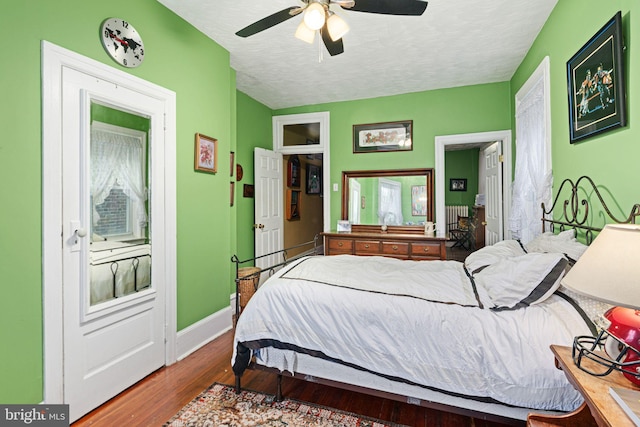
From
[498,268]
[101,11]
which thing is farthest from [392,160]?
[101,11]

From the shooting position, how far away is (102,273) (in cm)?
198

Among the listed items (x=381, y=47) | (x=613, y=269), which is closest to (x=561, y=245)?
(x=613, y=269)

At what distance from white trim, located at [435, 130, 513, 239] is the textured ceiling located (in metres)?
0.67

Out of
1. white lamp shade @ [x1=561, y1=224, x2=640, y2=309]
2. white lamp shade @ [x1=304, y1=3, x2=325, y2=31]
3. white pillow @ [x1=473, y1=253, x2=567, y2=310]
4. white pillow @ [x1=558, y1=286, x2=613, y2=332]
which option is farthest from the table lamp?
white lamp shade @ [x1=304, y1=3, x2=325, y2=31]

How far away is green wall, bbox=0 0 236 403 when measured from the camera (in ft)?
4.95

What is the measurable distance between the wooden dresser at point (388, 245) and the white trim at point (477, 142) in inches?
14.3

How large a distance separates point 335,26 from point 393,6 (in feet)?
1.18

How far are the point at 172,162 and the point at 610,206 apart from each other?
2884 millimetres

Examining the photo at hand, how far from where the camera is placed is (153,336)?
90.7 inches

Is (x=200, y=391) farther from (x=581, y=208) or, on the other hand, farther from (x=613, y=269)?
(x=581, y=208)

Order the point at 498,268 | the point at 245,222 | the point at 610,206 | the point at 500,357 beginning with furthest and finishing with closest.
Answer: the point at 245,222 < the point at 498,268 < the point at 610,206 < the point at 500,357

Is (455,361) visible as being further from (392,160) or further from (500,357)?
(392,160)

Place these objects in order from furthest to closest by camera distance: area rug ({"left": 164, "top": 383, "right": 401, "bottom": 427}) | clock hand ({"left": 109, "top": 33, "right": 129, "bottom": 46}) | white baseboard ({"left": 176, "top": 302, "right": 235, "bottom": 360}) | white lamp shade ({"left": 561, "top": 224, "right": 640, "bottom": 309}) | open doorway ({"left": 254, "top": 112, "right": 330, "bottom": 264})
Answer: open doorway ({"left": 254, "top": 112, "right": 330, "bottom": 264})
white baseboard ({"left": 176, "top": 302, "right": 235, "bottom": 360})
clock hand ({"left": 109, "top": 33, "right": 129, "bottom": 46})
area rug ({"left": 164, "top": 383, "right": 401, "bottom": 427})
white lamp shade ({"left": 561, "top": 224, "right": 640, "bottom": 309})

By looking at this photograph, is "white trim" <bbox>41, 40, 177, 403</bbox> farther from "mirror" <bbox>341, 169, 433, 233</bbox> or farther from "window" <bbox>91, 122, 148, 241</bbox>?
"mirror" <bbox>341, 169, 433, 233</bbox>
